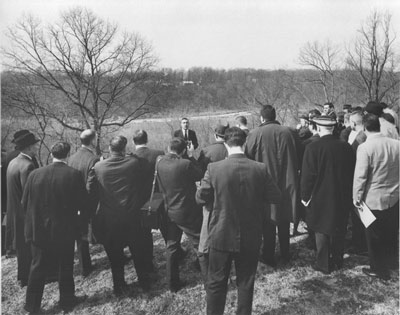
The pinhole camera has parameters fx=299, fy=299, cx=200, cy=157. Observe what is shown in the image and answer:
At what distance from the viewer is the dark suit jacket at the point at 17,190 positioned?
3.65 meters

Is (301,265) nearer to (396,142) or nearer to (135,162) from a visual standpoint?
(396,142)

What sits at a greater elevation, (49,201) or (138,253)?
(49,201)

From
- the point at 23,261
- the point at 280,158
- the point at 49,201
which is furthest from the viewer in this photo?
the point at 280,158

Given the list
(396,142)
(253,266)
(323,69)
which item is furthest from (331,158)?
(323,69)

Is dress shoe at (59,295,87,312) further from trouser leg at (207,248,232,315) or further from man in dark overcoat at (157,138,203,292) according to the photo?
trouser leg at (207,248,232,315)

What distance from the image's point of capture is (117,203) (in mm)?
3412

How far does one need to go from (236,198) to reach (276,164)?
1.54 meters

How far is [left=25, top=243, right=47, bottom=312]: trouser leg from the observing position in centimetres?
316

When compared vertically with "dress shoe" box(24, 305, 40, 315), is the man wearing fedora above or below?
above

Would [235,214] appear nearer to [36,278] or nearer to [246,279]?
[246,279]

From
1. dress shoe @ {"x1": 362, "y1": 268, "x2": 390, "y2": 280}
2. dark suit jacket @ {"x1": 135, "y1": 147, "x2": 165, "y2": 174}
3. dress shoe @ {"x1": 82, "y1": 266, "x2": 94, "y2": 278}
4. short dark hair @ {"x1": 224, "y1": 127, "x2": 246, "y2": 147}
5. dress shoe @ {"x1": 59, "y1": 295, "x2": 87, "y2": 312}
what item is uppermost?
short dark hair @ {"x1": 224, "y1": 127, "x2": 246, "y2": 147}

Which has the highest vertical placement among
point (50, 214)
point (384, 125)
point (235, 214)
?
point (384, 125)

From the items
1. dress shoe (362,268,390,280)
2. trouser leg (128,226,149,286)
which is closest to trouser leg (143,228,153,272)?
trouser leg (128,226,149,286)

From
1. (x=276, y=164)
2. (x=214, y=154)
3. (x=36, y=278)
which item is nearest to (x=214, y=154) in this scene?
(x=214, y=154)
